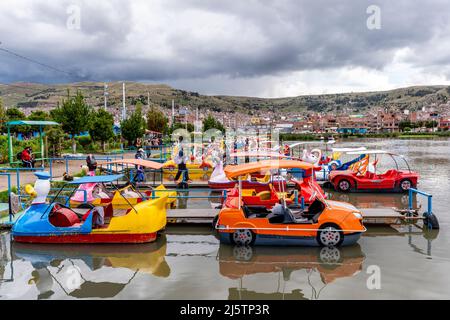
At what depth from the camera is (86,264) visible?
Answer: 8.88 m

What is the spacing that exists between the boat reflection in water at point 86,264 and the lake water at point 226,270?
19mm

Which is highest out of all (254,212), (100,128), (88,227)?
(100,128)

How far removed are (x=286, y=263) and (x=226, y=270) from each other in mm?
1377

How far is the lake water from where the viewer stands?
7309mm

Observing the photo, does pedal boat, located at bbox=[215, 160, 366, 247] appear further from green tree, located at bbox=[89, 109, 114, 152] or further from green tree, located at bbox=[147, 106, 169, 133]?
green tree, located at bbox=[147, 106, 169, 133]

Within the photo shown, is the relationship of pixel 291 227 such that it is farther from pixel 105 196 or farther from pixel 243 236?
pixel 105 196

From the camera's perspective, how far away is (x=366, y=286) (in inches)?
296

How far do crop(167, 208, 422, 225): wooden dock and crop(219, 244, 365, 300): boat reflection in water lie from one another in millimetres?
2049

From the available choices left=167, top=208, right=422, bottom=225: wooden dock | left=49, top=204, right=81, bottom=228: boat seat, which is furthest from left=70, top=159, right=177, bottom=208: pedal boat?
left=49, top=204, right=81, bottom=228: boat seat

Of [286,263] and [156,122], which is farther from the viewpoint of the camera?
[156,122]

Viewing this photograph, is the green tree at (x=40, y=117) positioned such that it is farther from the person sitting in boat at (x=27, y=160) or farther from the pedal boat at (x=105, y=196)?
the pedal boat at (x=105, y=196)

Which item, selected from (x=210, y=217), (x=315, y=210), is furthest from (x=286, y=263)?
(x=210, y=217)

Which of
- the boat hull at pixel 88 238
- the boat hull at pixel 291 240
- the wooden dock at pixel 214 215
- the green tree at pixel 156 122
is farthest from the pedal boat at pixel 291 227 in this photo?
the green tree at pixel 156 122
